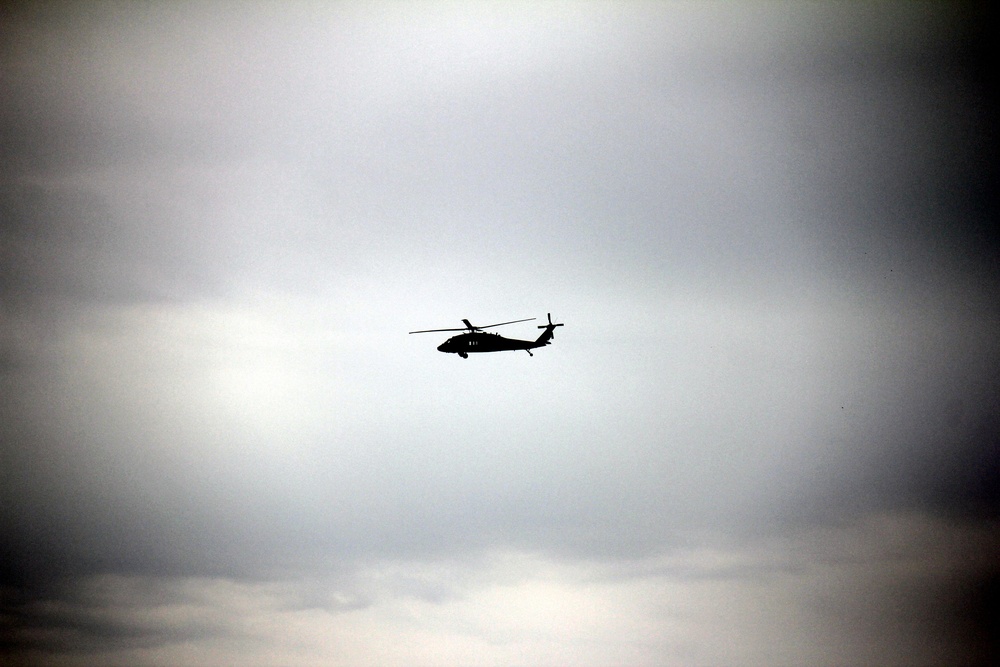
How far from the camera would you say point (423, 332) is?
10512 cm

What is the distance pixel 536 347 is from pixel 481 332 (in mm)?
5572

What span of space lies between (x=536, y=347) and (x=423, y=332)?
37.0 ft

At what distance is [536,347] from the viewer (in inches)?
4247

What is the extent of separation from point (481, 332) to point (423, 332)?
6051 mm

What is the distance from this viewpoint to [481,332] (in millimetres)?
107688
